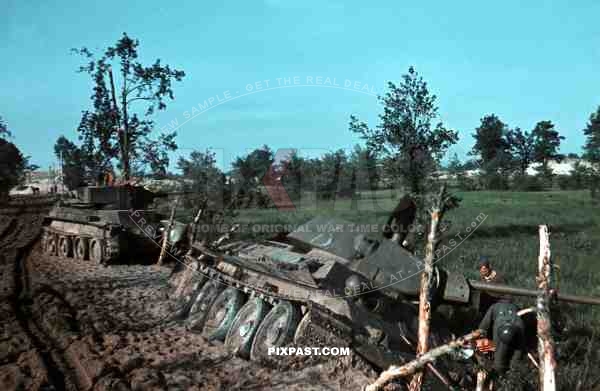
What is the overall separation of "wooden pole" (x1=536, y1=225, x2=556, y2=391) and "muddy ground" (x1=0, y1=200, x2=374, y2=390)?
260 centimetres

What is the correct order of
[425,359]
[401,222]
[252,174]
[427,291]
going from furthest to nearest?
[252,174] → [401,222] → [427,291] → [425,359]

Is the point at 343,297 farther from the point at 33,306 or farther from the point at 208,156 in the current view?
the point at 208,156

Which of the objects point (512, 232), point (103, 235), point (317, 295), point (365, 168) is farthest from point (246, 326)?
point (512, 232)

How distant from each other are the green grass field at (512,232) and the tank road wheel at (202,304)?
19.1 ft

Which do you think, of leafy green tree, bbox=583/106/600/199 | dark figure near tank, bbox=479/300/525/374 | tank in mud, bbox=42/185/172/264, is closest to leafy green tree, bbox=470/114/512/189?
leafy green tree, bbox=583/106/600/199

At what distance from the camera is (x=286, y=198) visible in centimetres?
2423

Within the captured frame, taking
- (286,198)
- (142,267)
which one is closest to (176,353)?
(142,267)

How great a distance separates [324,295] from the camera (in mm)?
7355

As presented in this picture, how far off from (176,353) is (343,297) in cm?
230

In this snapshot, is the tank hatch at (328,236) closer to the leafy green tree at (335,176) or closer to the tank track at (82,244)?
the tank track at (82,244)

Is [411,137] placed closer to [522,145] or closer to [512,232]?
[512,232]

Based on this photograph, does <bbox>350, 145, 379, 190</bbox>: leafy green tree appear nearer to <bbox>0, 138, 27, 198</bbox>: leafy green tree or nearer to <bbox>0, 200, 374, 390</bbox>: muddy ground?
<bbox>0, 200, 374, 390</bbox>: muddy ground

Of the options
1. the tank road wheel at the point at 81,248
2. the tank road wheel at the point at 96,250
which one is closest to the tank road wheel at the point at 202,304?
the tank road wheel at the point at 96,250

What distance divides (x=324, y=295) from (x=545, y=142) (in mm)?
58987
